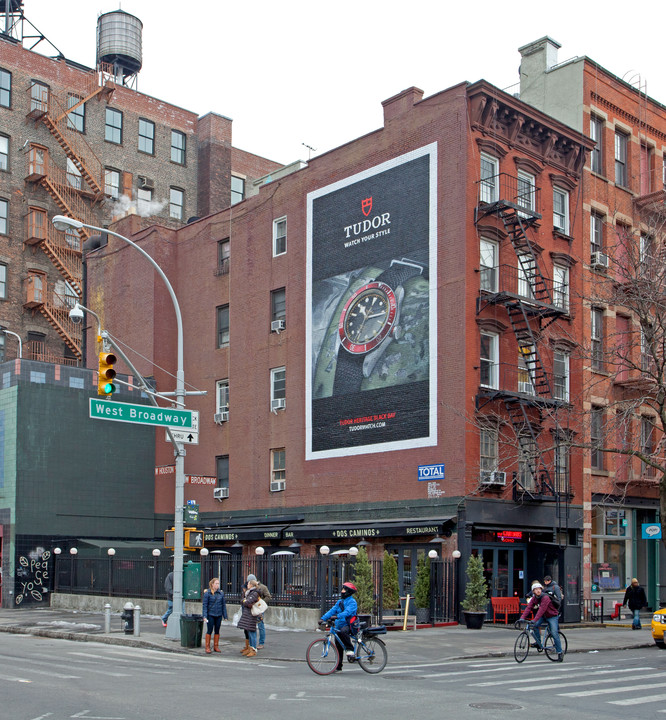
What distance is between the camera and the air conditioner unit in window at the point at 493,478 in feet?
104

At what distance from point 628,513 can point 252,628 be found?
74.1ft

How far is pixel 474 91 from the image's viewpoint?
33344mm

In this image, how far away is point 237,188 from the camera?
221 ft

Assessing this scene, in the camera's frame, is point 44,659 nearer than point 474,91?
Yes

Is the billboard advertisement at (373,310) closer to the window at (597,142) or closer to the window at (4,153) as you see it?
the window at (597,142)

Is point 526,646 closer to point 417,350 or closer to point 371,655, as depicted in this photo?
point 371,655

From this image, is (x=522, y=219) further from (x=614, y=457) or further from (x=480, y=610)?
(x=480, y=610)

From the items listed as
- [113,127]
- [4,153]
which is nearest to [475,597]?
[4,153]

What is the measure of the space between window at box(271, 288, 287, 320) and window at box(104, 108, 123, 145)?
25.9 m

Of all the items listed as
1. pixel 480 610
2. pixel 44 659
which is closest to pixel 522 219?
pixel 480 610

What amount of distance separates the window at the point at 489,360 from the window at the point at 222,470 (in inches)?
549

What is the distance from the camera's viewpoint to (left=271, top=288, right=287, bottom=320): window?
40.4 m

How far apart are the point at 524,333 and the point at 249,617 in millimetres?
16863

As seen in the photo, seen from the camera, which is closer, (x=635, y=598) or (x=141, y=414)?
(x=141, y=414)
